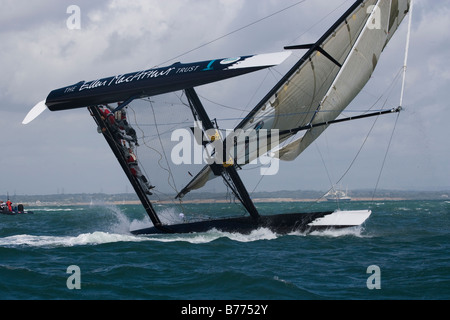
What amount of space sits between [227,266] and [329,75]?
7.70 m

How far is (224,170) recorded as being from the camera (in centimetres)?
1822

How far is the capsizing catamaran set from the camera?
55.8 ft

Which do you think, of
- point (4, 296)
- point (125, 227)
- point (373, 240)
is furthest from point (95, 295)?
point (125, 227)

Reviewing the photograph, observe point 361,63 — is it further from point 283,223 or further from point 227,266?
point 227,266

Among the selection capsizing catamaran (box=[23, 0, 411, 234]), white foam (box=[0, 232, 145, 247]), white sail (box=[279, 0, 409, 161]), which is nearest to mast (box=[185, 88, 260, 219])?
capsizing catamaran (box=[23, 0, 411, 234])

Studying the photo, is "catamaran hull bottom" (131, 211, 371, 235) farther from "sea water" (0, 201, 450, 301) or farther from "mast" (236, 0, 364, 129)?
"mast" (236, 0, 364, 129)

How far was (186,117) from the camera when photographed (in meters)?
17.3

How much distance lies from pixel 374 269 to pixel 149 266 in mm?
4769

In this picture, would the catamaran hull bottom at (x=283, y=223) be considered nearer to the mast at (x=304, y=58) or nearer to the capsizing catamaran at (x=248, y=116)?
the capsizing catamaran at (x=248, y=116)

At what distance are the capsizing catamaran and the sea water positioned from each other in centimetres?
66

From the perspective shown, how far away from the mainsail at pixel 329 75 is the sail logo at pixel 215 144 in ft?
0.45

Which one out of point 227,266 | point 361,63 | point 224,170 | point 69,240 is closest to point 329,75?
point 361,63

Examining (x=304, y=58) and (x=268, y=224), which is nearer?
(x=304, y=58)
